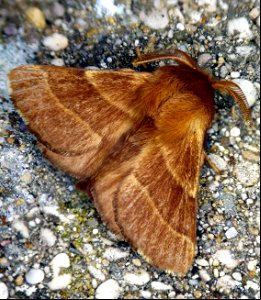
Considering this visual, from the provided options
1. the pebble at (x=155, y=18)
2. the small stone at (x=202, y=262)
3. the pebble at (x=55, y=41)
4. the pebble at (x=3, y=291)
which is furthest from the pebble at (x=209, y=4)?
the pebble at (x=3, y=291)

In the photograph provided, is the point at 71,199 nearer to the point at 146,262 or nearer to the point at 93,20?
the point at 146,262

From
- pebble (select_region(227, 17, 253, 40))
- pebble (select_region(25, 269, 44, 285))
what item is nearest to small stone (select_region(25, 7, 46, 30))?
pebble (select_region(227, 17, 253, 40))

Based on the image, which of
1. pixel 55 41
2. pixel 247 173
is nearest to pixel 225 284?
pixel 247 173

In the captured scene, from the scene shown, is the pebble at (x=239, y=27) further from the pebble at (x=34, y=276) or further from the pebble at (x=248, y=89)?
the pebble at (x=34, y=276)

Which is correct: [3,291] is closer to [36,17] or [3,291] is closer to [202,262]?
[202,262]

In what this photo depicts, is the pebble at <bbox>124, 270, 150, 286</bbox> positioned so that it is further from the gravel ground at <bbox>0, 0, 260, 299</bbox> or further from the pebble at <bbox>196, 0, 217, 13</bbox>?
the pebble at <bbox>196, 0, 217, 13</bbox>

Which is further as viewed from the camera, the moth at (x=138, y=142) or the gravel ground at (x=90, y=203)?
the gravel ground at (x=90, y=203)

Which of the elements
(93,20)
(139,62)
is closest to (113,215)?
(139,62)
